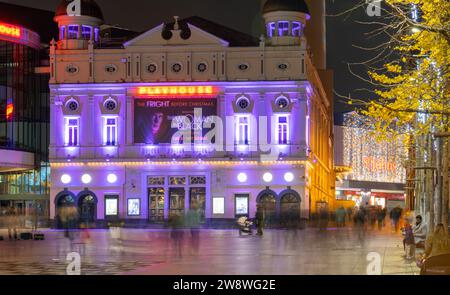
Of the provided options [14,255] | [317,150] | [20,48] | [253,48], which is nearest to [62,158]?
[20,48]

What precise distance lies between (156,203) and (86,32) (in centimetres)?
1741

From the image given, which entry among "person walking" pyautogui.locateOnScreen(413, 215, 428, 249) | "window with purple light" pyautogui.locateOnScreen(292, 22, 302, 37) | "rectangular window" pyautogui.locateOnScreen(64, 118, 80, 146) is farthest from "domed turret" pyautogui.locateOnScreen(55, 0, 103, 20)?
"person walking" pyautogui.locateOnScreen(413, 215, 428, 249)

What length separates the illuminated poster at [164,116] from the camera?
81.9 meters

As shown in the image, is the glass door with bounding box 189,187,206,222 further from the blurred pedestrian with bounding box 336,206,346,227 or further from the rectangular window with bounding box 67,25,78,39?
the blurred pedestrian with bounding box 336,206,346,227

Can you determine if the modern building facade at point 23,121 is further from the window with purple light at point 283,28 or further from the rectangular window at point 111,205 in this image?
the window with purple light at point 283,28

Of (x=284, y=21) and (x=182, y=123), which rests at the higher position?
(x=284, y=21)

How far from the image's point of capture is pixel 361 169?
15462 centimetres

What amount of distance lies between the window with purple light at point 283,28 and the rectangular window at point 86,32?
58.0 feet

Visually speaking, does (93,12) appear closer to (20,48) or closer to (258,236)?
→ (20,48)

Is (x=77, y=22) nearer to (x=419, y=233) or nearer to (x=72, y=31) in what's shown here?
(x=72, y=31)

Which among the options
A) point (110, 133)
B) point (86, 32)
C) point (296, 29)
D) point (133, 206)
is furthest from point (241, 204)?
point (86, 32)

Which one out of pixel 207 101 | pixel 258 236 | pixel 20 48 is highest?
pixel 20 48
